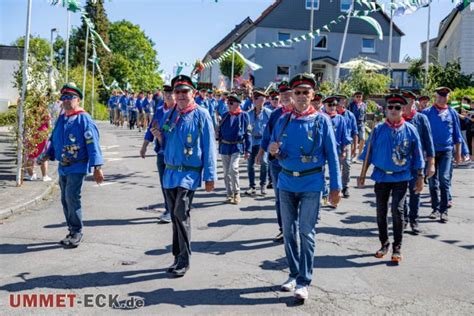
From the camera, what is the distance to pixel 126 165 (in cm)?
1570

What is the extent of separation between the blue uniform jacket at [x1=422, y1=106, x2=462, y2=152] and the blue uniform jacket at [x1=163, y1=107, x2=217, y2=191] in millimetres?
4719

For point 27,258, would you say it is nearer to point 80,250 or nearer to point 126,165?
point 80,250

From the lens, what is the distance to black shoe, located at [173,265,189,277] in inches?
232

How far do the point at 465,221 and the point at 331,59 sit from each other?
125 feet

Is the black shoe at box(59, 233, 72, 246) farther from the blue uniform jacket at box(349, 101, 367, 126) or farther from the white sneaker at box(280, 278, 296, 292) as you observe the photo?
the blue uniform jacket at box(349, 101, 367, 126)

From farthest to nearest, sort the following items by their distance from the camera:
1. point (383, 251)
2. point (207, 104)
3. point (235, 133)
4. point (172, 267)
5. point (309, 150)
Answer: point (207, 104) < point (235, 133) < point (383, 251) < point (172, 267) < point (309, 150)

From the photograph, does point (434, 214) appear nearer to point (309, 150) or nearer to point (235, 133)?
point (235, 133)

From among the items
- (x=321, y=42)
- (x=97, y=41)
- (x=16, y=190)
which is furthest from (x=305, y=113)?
(x=97, y=41)

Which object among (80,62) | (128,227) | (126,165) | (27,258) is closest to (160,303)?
(27,258)

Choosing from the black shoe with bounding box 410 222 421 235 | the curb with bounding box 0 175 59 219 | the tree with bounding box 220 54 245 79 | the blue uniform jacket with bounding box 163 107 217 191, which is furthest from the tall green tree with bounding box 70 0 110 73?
the blue uniform jacket with bounding box 163 107 217 191

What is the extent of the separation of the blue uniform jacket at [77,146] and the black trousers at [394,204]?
11.7 feet

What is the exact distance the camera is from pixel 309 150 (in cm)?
531

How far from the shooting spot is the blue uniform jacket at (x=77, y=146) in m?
6.92

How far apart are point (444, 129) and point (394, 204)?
114 inches
